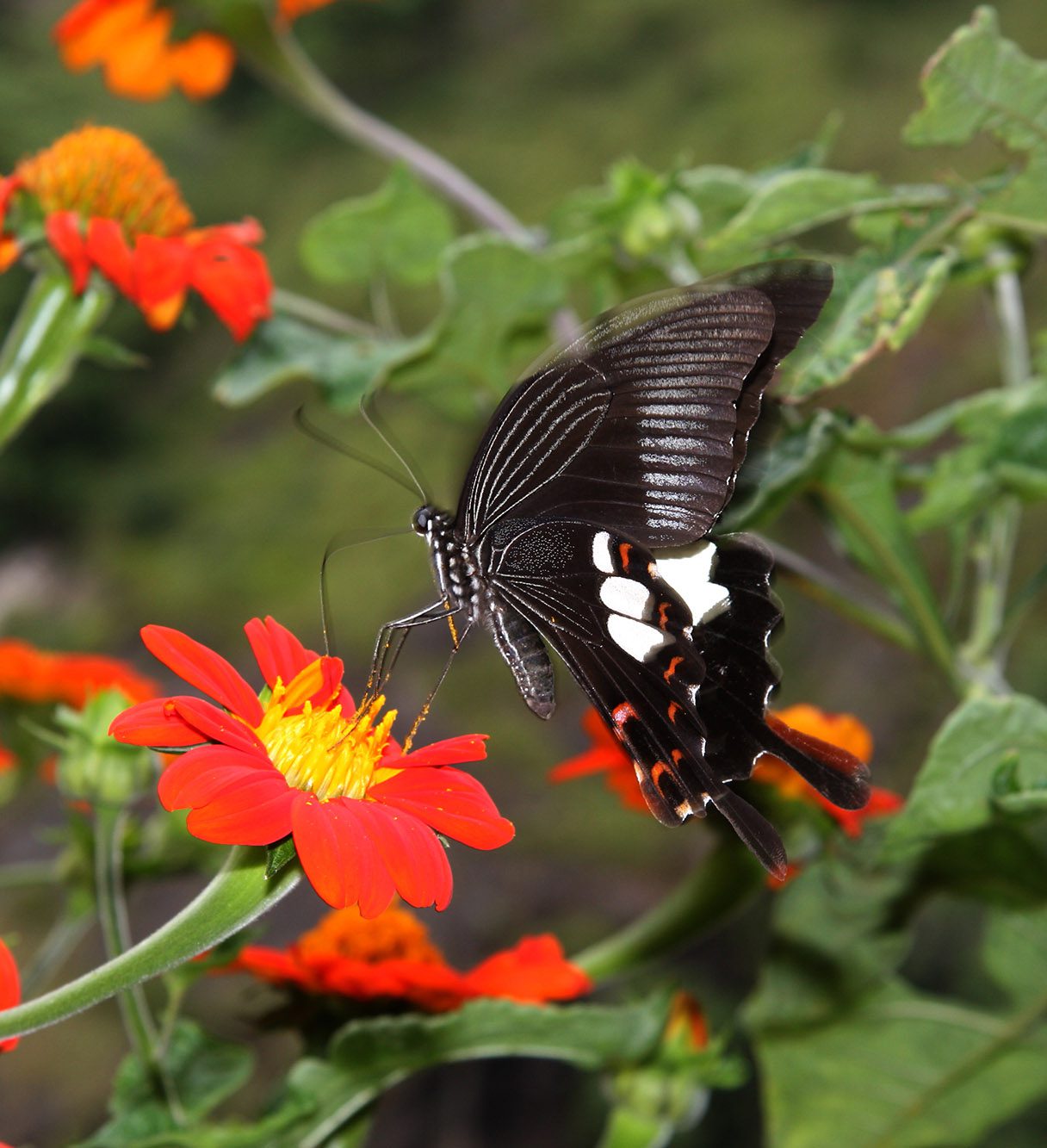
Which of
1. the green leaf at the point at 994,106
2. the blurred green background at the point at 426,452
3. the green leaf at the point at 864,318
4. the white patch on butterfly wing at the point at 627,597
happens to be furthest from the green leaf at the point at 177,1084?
the blurred green background at the point at 426,452

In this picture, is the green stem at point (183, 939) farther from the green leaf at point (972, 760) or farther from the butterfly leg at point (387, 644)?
the green leaf at point (972, 760)

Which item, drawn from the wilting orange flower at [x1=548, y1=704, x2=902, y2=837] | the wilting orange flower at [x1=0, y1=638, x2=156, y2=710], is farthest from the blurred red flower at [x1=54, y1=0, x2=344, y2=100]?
the wilting orange flower at [x1=548, y1=704, x2=902, y2=837]

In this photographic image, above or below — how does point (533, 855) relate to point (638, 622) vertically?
below

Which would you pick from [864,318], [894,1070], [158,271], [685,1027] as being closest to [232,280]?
[158,271]

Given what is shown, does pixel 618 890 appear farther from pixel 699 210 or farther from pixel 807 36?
pixel 807 36

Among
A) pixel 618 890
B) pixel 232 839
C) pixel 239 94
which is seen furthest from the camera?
pixel 239 94

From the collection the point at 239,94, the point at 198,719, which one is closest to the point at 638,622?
the point at 198,719
